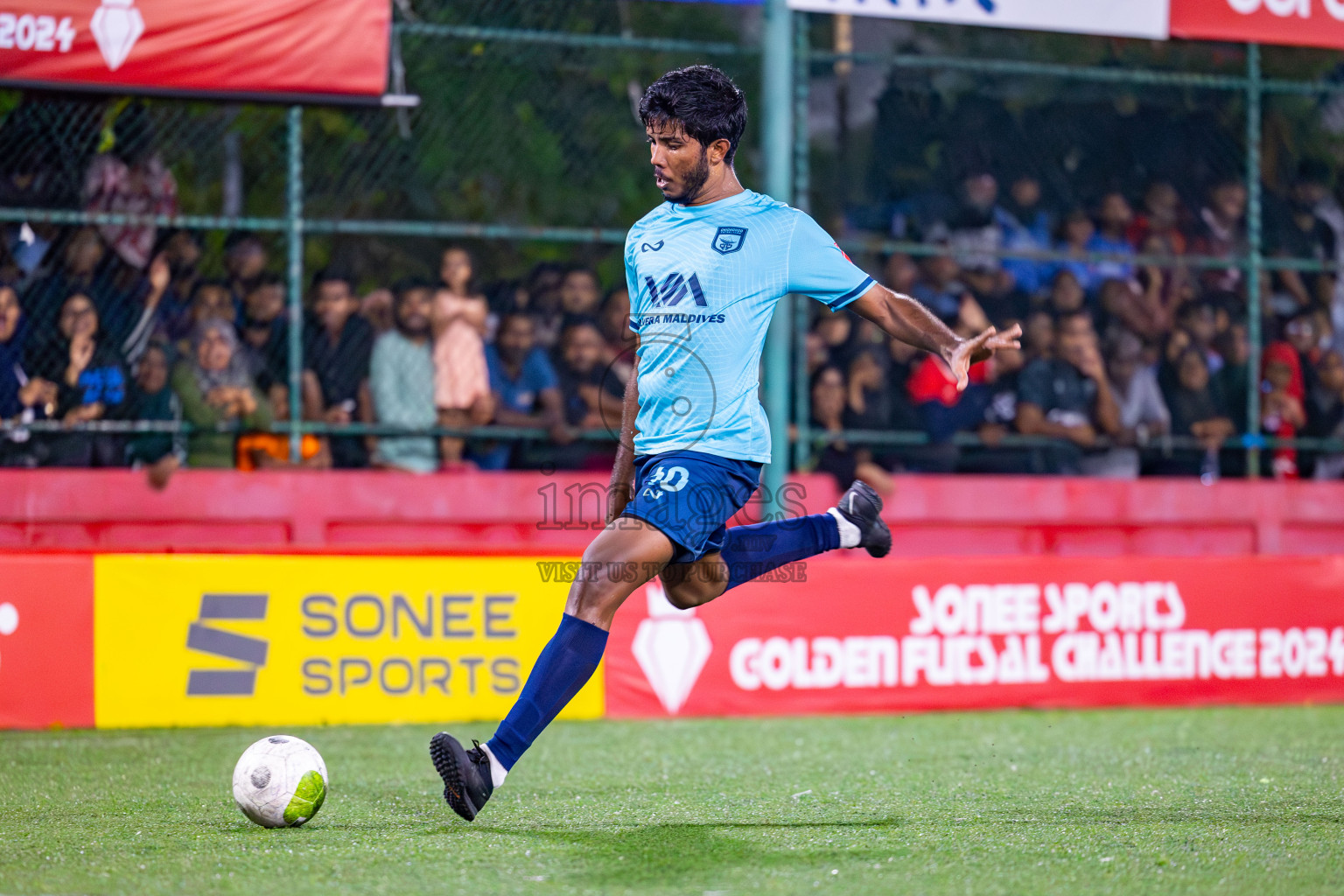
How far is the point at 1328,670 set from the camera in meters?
9.17

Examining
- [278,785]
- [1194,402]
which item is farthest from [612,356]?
[278,785]

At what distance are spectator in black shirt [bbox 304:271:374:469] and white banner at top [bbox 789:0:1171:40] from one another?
3100mm

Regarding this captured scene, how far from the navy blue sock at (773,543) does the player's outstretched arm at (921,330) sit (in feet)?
2.72

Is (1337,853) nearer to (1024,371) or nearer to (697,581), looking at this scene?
(697,581)

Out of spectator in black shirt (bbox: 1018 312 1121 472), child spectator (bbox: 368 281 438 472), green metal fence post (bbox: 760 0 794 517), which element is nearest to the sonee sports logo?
child spectator (bbox: 368 281 438 472)

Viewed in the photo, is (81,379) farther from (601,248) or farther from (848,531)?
(848,531)

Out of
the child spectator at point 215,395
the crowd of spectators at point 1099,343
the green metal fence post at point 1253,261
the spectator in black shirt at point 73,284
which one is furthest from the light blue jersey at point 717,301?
the green metal fence post at point 1253,261

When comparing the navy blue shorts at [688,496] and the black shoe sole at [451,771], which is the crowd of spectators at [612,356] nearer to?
the navy blue shorts at [688,496]

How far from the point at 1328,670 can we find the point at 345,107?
21.2 ft

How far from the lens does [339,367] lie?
9.10 meters

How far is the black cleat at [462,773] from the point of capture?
4281 mm

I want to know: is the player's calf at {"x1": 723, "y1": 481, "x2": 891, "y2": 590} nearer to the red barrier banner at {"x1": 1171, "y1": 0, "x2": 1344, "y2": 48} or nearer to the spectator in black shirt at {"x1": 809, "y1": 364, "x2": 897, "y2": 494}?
the spectator in black shirt at {"x1": 809, "y1": 364, "x2": 897, "y2": 494}

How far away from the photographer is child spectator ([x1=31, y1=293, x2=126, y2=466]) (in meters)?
8.29

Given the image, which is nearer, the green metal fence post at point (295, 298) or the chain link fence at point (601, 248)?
the chain link fence at point (601, 248)
